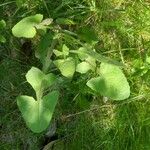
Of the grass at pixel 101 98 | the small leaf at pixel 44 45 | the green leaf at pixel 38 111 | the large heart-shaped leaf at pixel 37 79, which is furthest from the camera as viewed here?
the grass at pixel 101 98

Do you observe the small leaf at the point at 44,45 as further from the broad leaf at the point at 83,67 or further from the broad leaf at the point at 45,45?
the broad leaf at the point at 83,67

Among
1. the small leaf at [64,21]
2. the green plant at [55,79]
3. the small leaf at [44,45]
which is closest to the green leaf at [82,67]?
the green plant at [55,79]

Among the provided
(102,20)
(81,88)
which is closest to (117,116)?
(81,88)

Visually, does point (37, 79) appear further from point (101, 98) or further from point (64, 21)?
point (101, 98)

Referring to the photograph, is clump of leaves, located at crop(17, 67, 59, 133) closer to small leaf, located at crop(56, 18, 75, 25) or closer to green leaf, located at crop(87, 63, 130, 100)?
green leaf, located at crop(87, 63, 130, 100)

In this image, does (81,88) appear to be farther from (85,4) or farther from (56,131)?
(85,4)
